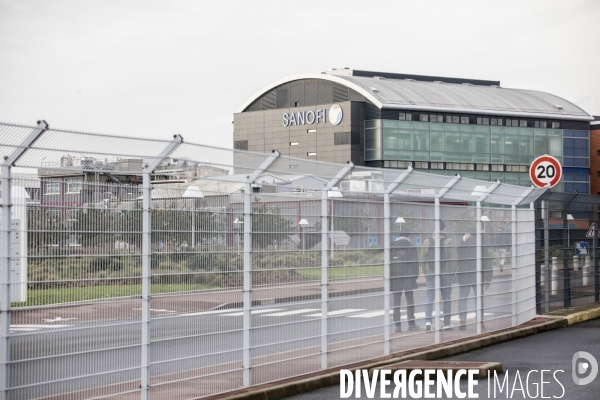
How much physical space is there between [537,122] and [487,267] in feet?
246

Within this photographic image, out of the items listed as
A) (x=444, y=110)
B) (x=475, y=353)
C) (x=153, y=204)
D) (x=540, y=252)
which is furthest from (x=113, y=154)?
(x=444, y=110)

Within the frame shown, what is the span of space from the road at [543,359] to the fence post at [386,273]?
117cm

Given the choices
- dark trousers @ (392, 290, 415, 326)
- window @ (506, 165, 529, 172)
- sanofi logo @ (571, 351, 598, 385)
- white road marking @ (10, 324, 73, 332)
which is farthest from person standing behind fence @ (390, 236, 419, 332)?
window @ (506, 165, 529, 172)

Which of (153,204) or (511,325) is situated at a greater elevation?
(153,204)

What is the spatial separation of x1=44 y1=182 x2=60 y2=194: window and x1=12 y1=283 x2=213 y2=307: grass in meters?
0.79

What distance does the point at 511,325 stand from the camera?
16469 millimetres

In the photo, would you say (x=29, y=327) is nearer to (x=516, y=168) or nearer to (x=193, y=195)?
→ (x=193, y=195)

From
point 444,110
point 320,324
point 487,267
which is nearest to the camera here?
point 320,324

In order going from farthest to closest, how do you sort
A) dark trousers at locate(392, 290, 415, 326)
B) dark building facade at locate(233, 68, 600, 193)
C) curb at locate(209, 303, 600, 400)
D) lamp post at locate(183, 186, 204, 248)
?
dark building facade at locate(233, 68, 600, 193)
dark trousers at locate(392, 290, 415, 326)
curb at locate(209, 303, 600, 400)
lamp post at locate(183, 186, 204, 248)

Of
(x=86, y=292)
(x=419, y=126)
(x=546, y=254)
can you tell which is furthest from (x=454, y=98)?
(x=86, y=292)

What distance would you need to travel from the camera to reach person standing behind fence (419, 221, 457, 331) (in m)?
13.9

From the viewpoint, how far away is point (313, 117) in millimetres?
88125

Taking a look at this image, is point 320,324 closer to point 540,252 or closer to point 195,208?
point 195,208

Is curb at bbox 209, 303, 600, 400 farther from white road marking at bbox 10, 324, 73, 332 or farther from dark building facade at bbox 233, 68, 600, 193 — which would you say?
dark building facade at bbox 233, 68, 600, 193
